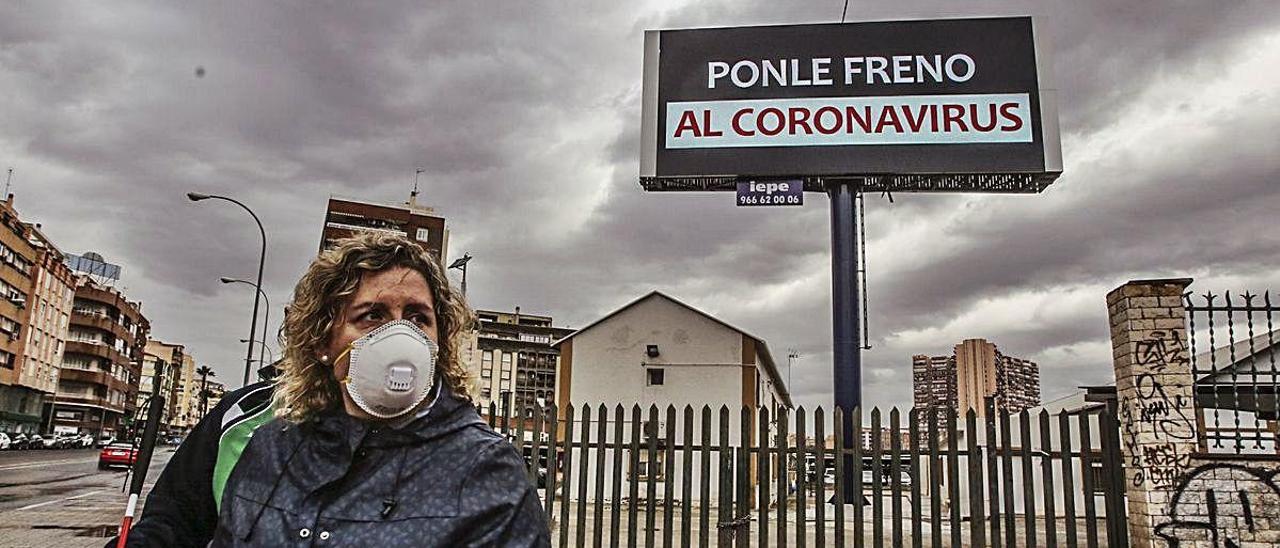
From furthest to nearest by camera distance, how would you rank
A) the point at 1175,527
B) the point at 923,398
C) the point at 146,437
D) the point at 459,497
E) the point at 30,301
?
the point at 923,398 < the point at 30,301 < the point at 1175,527 < the point at 146,437 < the point at 459,497

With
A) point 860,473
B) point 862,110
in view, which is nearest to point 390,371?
point 860,473

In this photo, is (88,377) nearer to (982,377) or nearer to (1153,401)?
(982,377)

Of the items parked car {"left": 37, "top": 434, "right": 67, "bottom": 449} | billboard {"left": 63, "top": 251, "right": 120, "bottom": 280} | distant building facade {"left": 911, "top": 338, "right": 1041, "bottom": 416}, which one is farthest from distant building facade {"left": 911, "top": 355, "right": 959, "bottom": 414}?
billboard {"left": 63, "top": 251, "right": 120, "bottom": 280}

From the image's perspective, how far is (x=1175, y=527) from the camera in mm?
7422

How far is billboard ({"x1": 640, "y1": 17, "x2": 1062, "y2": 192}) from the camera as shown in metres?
12.4

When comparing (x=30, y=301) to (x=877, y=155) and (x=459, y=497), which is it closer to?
(x=877, y=155)

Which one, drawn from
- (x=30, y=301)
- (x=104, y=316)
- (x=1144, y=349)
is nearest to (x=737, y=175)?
(x=1144, y=349)

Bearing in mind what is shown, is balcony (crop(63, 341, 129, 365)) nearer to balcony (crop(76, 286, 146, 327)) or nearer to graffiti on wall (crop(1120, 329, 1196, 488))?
balcony (crop(76, 286, 146, 327))

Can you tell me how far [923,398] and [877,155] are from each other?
10642 cm

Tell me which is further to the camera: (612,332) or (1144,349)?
(612,332)

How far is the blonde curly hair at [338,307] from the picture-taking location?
1764mm

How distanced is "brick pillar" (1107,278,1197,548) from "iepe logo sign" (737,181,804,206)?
17.7ft

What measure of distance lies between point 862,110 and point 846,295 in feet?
9.25

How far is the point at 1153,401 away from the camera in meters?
7.62
